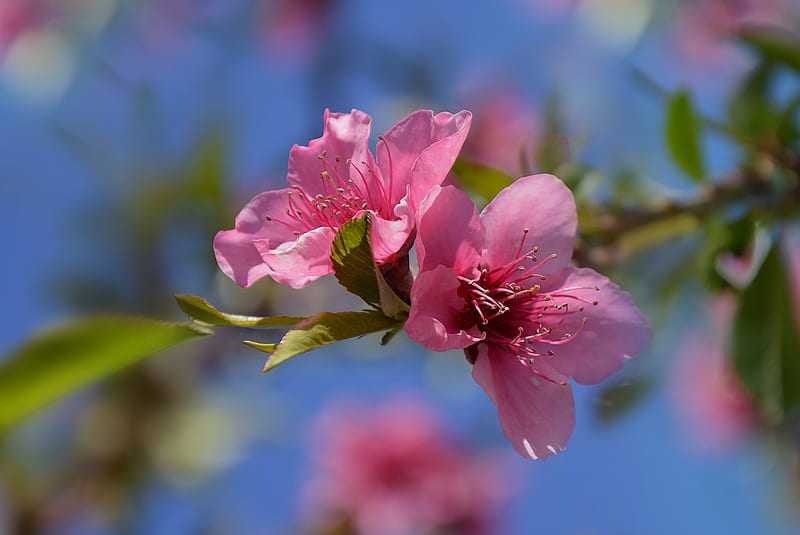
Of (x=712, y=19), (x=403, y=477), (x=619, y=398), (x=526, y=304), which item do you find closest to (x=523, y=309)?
(x=526, y=304)

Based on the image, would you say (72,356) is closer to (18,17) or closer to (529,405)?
(529,405)

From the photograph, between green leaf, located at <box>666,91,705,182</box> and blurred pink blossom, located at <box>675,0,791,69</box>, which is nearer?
green leaf, located at <box>666,91,705,182</box>

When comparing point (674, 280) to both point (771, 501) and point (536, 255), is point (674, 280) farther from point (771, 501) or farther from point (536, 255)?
point (771, 501)

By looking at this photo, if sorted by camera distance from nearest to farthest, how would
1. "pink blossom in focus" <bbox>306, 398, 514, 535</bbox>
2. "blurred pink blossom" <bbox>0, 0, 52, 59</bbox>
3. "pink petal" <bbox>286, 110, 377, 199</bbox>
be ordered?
"pink petal" <bbox>286, 110, 377, 199</bbox>
"pink blossom in focus" <bbox>306, 398, 514, 535</bbox>
"blurred pink blossom" <bbox>0, 0, 52, 59</bbox>

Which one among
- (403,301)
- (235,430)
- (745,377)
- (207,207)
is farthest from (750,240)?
(235,430)

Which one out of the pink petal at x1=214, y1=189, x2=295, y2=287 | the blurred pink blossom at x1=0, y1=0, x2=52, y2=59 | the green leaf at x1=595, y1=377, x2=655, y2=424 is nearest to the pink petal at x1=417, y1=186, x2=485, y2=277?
the pink petal at x1=214, y1=189, x2=295, y2=287

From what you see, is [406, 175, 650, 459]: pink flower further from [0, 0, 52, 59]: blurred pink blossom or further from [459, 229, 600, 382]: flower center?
[0, 0, 52, 59]: blurred pink blossom

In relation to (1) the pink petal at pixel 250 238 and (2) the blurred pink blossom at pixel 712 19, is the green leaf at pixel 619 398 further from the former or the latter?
(2) the blurred pink blossom at pixel 712 19
